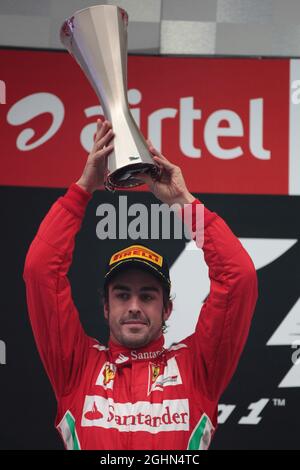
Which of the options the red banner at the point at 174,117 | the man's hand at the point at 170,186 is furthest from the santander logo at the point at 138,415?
the red banner at the point at 174,117

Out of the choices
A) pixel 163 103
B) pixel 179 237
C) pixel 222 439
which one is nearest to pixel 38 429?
pixel 222 439

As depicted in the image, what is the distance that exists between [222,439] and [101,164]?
3.24 feet

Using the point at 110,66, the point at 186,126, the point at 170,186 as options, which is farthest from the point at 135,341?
the point at 186,126

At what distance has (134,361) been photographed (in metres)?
1.71

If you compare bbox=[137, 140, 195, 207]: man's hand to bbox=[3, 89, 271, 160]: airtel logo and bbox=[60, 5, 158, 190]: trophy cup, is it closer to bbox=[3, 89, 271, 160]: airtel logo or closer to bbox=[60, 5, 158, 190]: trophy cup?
bbox=[60, 5, 158, 190]: trophy cup

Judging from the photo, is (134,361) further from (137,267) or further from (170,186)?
(170,186)

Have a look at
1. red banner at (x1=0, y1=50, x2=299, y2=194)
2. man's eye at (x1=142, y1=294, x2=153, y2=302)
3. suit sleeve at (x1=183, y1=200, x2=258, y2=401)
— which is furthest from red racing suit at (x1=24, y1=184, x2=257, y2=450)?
red banner at (x1=0, y1=50, x2=299, y2=194)

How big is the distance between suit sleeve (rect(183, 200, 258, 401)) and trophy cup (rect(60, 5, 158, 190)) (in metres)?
0.19

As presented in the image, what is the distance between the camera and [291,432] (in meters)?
2.22

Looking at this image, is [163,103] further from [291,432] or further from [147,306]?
[291,432]

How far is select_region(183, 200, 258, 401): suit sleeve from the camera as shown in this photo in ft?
5.30

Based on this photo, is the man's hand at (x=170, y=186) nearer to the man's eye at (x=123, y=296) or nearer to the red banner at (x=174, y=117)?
the man's eye at (x=123, y=296)

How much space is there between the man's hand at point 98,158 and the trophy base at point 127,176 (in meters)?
0.06

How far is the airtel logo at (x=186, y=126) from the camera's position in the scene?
7.73 ft
